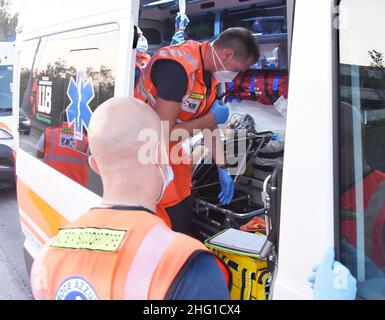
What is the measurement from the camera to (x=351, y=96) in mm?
1034

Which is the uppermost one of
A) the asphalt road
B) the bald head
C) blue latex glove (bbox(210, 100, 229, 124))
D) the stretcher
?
blue latex glove (bbox(210, 100, 229, 124))

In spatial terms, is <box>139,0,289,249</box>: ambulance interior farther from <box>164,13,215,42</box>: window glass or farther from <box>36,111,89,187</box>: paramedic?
<box>36,111,89,187</box>: paramedic

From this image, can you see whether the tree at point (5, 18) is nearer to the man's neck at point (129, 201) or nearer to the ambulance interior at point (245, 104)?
the ambulance interior at point (245, 104)

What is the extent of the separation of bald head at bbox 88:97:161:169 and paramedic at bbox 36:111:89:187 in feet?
3.00

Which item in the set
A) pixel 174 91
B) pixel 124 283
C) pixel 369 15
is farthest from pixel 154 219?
pixel 174 91

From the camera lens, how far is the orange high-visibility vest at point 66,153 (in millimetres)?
1978

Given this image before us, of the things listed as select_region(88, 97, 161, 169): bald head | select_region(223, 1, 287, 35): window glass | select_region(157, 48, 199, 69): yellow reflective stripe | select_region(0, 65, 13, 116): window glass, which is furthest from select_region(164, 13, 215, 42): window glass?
select_region(88, 97, 161, 169): bald head

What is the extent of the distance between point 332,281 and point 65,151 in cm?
162

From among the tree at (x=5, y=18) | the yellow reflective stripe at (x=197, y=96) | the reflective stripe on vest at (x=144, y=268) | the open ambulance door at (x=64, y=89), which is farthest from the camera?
the tree at (x=5, y=18)

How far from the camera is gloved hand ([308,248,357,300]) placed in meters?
0.98

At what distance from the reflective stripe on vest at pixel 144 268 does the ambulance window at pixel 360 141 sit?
0.48 m

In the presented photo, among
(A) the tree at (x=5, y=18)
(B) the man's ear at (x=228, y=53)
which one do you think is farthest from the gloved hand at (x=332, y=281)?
(A) the tree at (x=5, y=18)

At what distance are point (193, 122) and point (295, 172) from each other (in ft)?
3.74
